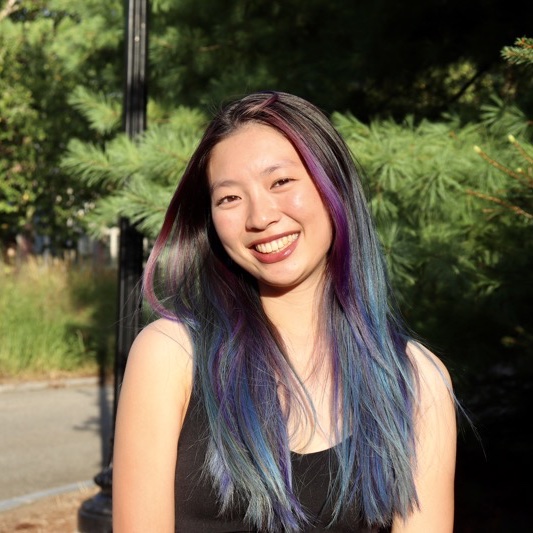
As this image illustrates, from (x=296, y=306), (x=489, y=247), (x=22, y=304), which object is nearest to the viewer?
(x=296, y=306)

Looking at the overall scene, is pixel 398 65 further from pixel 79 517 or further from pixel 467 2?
pixel 79 517

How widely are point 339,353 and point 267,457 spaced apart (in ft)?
1.14

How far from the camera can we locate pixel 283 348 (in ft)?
6.82

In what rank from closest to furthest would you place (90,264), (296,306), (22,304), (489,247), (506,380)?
(296,306) < (489,247) < (506,380) < (22,304) < (90,264)

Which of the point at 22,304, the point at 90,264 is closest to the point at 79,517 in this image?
the point at 22,304

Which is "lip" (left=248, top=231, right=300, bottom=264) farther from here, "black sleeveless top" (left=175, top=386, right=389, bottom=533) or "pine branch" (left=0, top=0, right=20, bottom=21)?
"pine branch" (left=0, top=0, right=20, bottom=21)

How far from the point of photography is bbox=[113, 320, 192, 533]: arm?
1.80 metres

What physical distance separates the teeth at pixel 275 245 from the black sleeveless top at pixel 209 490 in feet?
1.19

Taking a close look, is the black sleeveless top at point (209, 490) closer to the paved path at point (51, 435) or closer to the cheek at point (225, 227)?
the cheek at point (225, 227)

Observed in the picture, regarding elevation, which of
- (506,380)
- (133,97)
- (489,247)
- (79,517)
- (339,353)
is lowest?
(79,517)

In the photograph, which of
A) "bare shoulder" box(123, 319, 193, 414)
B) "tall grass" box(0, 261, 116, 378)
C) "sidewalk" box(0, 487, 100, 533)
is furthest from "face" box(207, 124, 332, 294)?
"tall grass" box(0, 261, 116, 378)

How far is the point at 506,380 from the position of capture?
15.6ft

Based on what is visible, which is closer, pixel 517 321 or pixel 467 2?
pixel 517 321

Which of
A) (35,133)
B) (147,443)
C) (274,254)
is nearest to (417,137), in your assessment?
(274,254)
